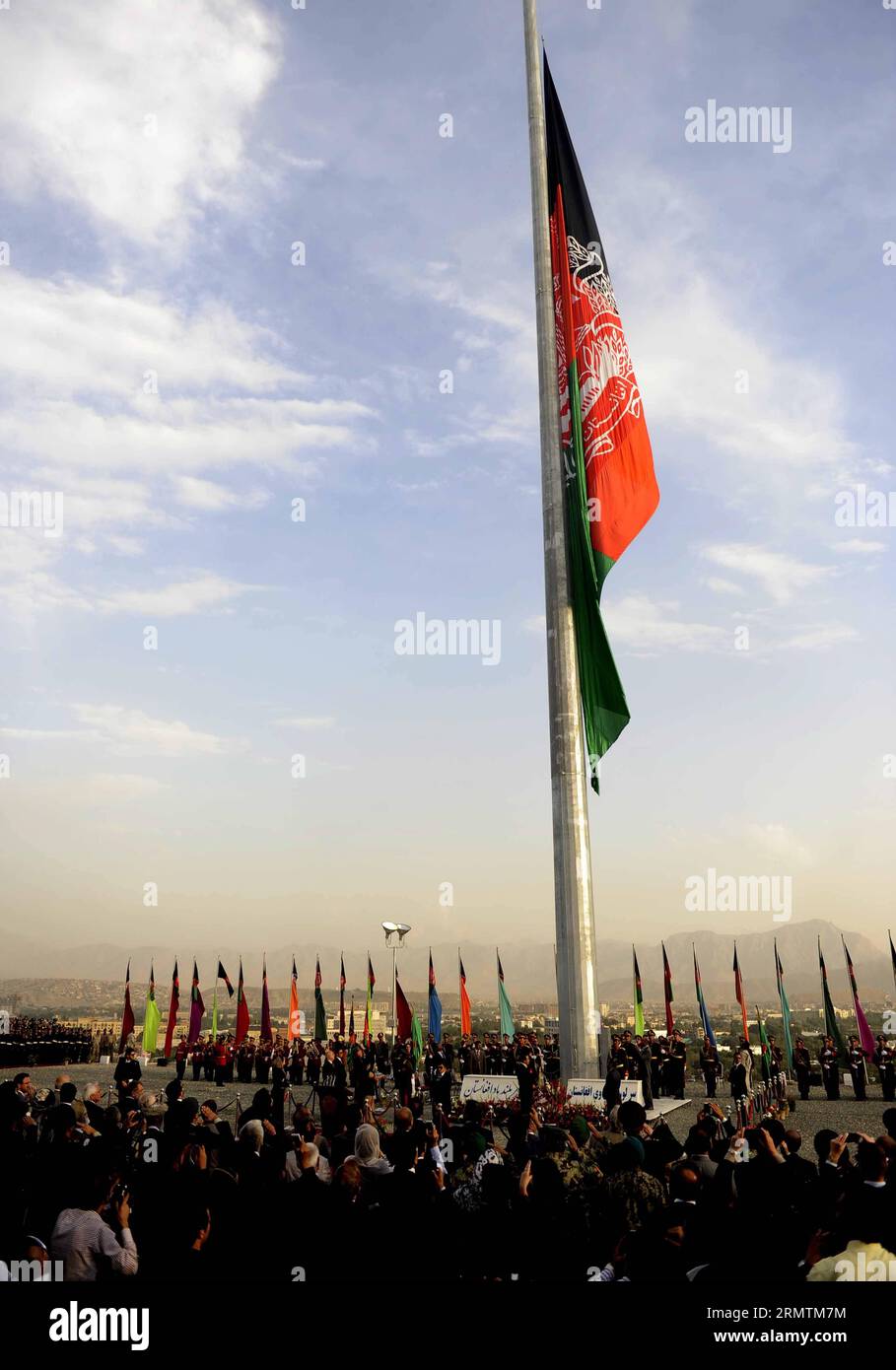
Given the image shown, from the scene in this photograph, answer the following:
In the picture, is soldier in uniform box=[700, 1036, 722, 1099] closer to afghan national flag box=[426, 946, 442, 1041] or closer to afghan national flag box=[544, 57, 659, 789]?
afghan national flag box=[426, 946, 442, 1041]

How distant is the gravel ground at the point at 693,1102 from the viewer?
70.8 ft

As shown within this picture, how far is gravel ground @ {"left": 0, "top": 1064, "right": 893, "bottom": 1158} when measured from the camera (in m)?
21.6

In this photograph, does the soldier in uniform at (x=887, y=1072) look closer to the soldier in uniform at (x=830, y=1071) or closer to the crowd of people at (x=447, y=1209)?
the soldier in uniform at (x=830, y=1071)

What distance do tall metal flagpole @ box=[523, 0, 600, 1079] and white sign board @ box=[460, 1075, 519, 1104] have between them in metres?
1.25

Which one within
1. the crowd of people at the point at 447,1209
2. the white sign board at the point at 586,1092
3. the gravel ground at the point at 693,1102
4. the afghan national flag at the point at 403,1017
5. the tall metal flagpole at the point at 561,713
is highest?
the tall metal flagpole at the point at 561,713

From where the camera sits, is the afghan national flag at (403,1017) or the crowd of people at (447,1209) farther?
the afghan national flag at (403,1017)

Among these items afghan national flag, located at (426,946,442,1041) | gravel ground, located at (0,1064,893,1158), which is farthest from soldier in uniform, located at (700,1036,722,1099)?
afghan national flag, located at (426,946,442,1041)

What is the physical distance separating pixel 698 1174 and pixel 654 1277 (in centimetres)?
352

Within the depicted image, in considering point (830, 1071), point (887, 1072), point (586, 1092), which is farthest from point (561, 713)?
point (887, 1072)

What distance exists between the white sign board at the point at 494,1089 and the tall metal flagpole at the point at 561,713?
1.25 meters

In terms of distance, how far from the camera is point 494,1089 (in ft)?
62.0

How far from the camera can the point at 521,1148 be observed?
1004 cm

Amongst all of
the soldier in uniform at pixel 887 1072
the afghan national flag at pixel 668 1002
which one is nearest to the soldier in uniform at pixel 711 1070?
the afghan national flag at pixel 668 1002
